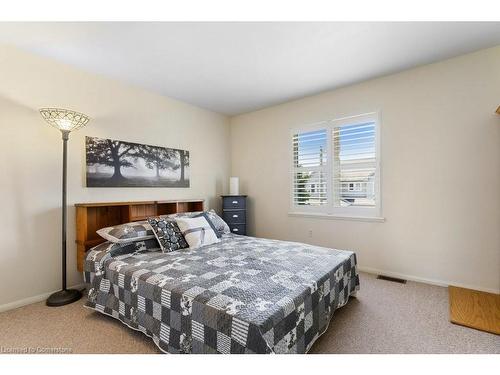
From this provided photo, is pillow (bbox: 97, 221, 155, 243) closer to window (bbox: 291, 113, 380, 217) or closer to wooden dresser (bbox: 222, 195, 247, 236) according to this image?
wooden dresser (bbox: 222, 195, 247, 236)

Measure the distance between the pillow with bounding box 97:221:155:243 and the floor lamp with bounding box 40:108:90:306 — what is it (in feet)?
1.43

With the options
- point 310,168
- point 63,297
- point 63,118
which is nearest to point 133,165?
point 63,118

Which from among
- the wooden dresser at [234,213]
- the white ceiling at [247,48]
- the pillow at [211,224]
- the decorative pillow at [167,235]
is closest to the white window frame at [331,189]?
the white ceiling at [247,48]

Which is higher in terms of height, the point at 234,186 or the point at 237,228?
the point at 234,186

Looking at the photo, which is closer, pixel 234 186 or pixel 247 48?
pixel 247 48

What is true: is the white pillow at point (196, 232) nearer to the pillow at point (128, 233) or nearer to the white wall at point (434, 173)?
the pillow at point (128, 233)

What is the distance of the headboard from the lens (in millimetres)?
2480

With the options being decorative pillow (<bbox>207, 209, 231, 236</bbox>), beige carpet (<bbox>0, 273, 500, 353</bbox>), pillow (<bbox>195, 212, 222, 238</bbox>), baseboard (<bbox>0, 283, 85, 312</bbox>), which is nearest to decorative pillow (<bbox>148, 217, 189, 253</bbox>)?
pillow (<bbox>195, 212, 222, 238</bbox>)

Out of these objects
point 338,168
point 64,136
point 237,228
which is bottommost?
point 237,228

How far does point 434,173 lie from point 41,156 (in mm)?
4271

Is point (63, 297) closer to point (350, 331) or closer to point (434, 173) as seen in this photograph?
point (350, 331)

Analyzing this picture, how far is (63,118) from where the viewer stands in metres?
2.18

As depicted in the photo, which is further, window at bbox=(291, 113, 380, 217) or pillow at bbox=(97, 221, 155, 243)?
window at bbox=(291, 113, 380, 217)

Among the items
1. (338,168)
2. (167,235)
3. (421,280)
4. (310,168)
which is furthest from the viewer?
(310,168)
